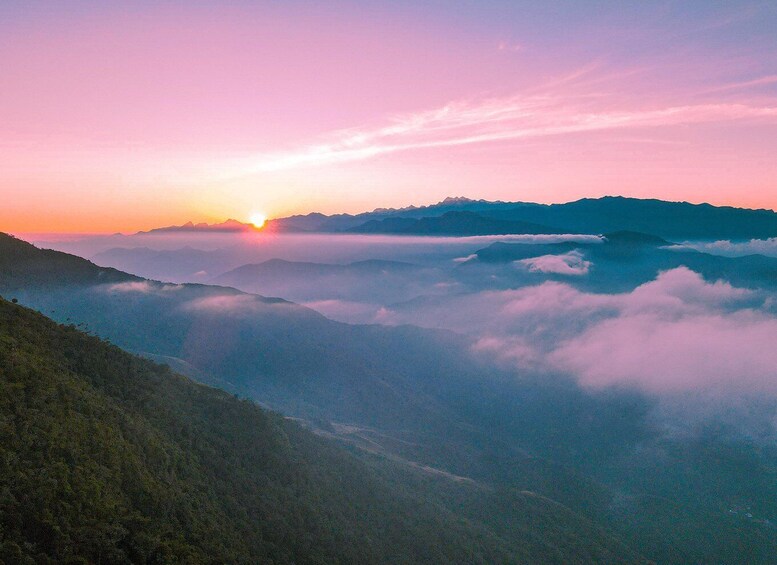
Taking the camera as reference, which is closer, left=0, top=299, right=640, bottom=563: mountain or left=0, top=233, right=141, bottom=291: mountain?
left=0, top=299, right=640, bottom=563: mountain

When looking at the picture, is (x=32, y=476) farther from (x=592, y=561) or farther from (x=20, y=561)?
(x=592, y=561)

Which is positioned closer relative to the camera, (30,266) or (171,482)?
(171,482)

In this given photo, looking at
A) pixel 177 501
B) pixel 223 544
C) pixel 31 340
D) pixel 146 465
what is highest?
pixel 31 340

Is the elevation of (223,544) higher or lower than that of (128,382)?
lower

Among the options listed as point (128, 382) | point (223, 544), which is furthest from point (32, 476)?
point (128, 382)

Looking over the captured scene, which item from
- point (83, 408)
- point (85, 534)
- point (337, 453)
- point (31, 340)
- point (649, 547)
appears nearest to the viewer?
point (85, 534)

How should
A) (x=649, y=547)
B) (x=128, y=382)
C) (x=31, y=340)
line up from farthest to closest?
(x=649, y=547), (x=128, y=382), (x=31, y=340)

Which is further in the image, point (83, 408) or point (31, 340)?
point (31, 340)

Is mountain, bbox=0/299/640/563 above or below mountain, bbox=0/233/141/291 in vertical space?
below
